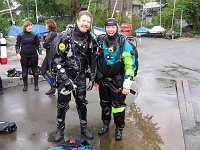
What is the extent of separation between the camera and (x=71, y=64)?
12.2ft

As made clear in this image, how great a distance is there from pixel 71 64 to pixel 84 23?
1.87 feet

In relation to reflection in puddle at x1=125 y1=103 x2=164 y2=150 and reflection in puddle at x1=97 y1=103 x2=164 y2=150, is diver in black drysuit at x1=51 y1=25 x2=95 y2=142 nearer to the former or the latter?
reflection in puddle at x1=97 y1=103 x2=164 y2=150

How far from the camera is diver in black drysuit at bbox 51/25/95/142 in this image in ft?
12.0

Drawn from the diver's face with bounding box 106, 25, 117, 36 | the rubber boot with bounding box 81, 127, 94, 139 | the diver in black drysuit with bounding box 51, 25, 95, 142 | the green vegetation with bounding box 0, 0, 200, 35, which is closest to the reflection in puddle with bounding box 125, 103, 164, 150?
the rubber boot with bounding box 81, 127, 94, 139

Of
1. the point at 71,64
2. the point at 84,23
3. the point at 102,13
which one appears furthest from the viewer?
the point at 102,13

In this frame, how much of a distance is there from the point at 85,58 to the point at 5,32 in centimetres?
1160

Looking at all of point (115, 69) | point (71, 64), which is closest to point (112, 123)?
point (115, 69)

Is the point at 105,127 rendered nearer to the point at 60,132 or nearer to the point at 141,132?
the point at 141,132

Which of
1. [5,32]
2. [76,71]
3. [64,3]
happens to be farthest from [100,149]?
[64,3]

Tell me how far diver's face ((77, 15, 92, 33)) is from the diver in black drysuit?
0.17ft

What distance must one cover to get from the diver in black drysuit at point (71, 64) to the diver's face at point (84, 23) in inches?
2.0

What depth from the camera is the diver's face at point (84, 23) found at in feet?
11.8

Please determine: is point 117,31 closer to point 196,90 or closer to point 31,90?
point 31,90

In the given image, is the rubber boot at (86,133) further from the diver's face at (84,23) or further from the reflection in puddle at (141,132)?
the diver's face at (84,23)
